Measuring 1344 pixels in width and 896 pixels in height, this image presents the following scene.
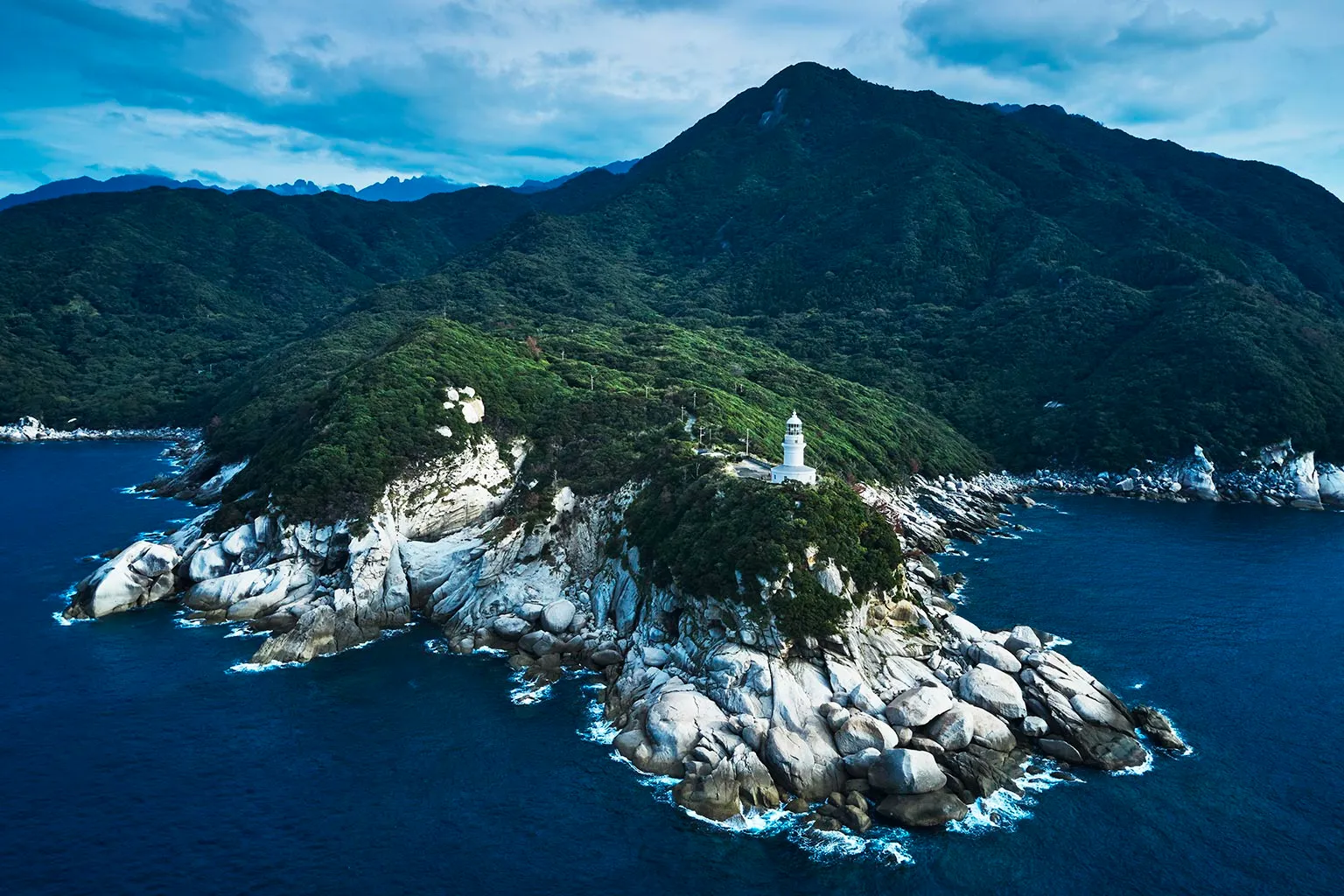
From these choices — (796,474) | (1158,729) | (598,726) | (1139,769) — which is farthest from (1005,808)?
(796,474)

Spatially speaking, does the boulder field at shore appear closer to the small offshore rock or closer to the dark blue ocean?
the small offshore rock

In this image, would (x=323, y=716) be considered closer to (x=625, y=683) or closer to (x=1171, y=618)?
(x=625, y=683)

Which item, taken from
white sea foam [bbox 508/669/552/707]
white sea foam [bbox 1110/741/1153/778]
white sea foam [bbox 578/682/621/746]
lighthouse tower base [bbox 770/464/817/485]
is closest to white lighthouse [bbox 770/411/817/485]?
lighthouse tower base [bbox 770/464/817/485]

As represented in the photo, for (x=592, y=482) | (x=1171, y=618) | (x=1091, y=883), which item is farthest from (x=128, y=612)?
(x=1171, y=618)

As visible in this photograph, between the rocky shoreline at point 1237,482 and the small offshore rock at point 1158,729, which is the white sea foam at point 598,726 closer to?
the small offshore rock at point 1158,729

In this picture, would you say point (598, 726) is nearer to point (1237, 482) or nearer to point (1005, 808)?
point (1005, 808)

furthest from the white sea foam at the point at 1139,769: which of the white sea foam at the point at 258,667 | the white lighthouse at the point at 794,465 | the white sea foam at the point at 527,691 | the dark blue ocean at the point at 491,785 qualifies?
the white sea foam at the point at 258,667
